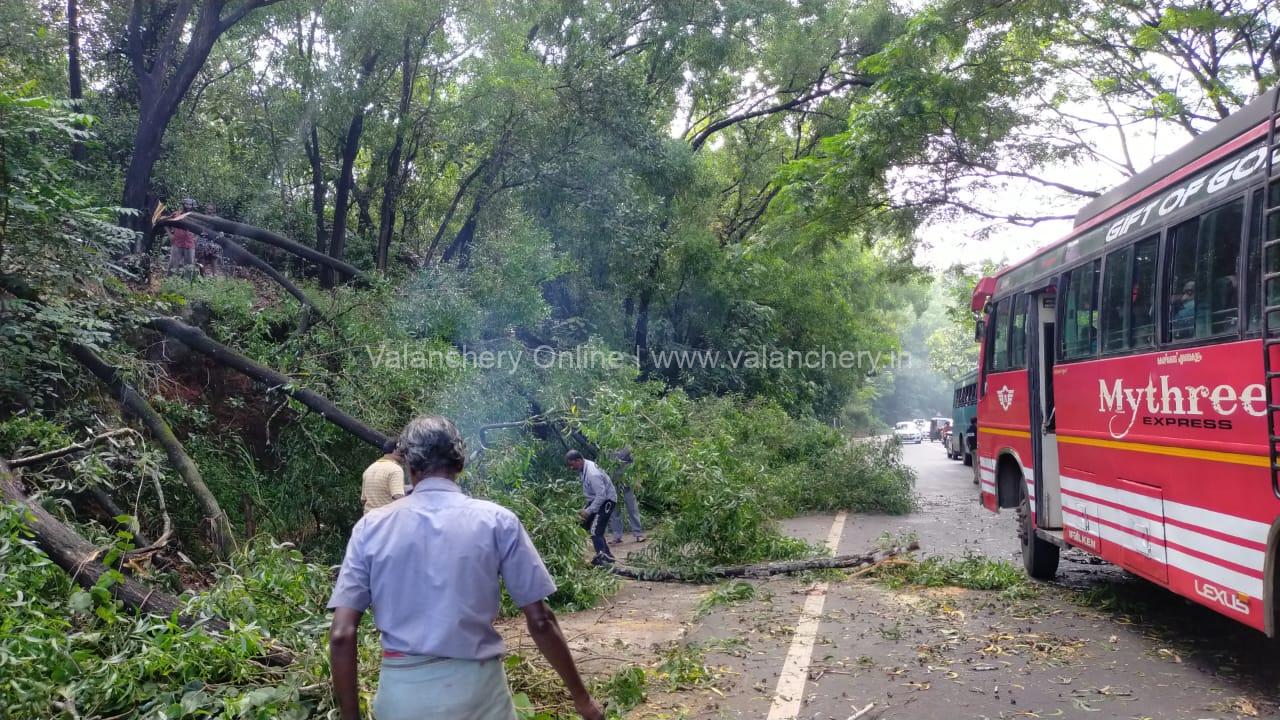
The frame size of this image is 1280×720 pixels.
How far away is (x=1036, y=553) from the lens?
9.22 m

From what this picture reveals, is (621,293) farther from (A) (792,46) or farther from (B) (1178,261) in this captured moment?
(B) (1178,261)

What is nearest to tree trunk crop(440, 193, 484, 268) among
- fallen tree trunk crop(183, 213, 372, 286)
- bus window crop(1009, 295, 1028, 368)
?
fallen tree trunk crop(183, 213, 372, 286)

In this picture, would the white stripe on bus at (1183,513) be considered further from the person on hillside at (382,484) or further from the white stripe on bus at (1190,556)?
the person on hillside at (382,484)

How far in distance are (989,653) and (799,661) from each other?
1.35m

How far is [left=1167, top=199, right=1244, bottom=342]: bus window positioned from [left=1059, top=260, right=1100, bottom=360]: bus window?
141cm

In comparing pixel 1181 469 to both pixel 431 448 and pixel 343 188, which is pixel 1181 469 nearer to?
pixel 431 448

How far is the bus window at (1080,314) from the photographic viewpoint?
7609 mm

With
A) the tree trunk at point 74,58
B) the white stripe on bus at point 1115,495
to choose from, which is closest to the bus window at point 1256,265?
the white stripe on bus at point 1115,495

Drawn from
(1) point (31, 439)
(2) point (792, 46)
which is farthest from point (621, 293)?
(1) point (31, 439)

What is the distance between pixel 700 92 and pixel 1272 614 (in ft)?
69.0

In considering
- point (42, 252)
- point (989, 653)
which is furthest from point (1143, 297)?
point (42, 252)

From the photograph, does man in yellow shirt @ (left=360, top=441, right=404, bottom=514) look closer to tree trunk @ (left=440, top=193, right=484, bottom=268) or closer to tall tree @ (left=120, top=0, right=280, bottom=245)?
tall tree @ (left=120, top=0, right=280, bottom=245)

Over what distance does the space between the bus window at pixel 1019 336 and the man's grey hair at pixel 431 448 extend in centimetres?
782

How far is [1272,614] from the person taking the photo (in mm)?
4785
